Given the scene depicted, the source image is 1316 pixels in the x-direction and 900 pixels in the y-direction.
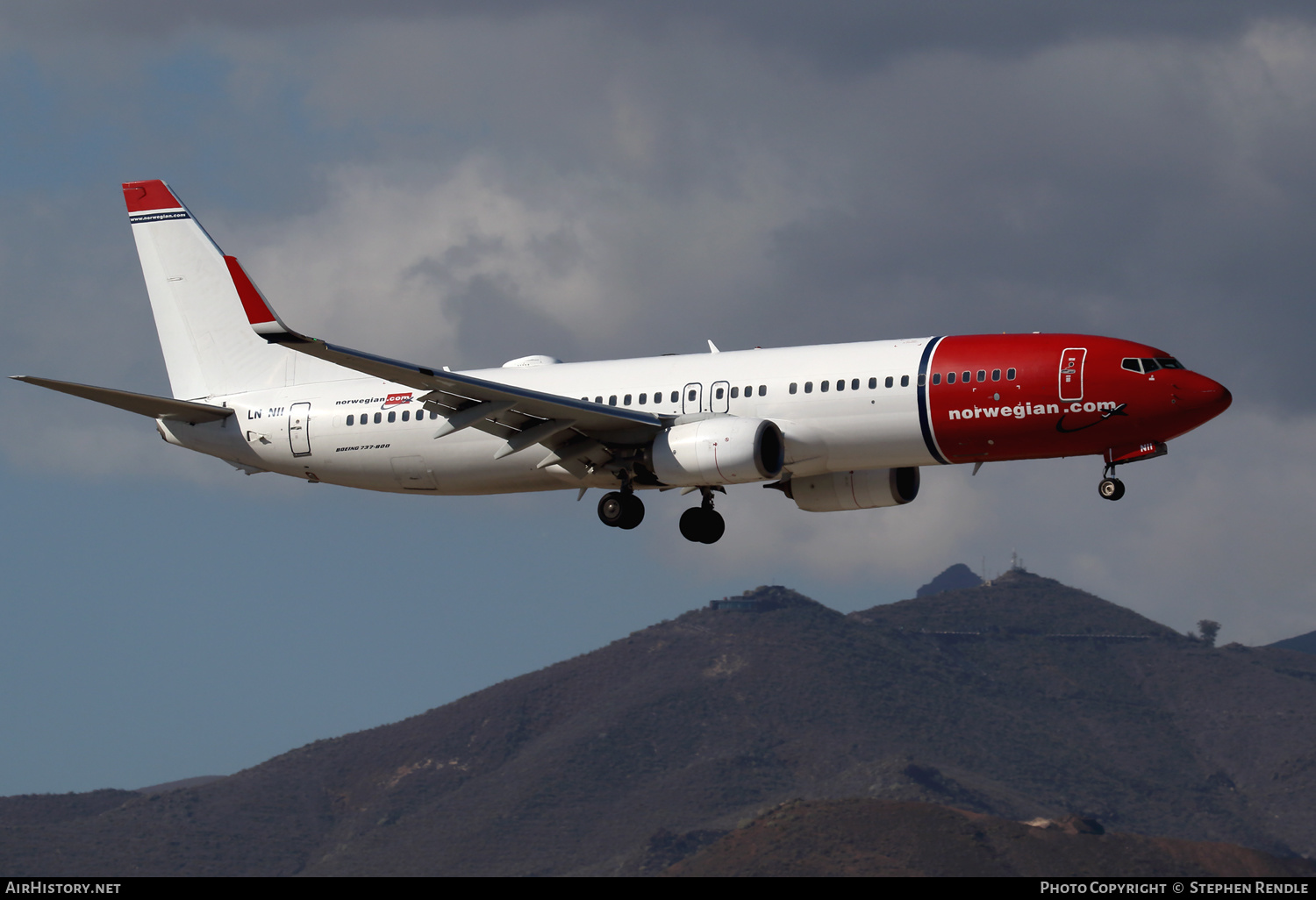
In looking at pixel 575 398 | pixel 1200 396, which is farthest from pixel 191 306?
pixel 1200 396

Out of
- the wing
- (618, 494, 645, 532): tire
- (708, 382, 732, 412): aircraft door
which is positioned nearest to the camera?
the wing

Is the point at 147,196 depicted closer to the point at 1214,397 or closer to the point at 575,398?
the point at 575,398

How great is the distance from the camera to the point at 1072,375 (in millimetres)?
48250

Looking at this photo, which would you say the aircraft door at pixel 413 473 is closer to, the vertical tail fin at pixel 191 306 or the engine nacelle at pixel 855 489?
the vertical tail fin at pixel 191 306

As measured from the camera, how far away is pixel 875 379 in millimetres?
49812

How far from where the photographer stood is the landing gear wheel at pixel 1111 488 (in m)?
48.9

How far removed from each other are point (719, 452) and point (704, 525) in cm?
779

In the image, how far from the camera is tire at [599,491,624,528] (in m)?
54.1

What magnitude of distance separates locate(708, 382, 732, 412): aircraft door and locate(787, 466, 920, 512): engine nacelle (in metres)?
3.97

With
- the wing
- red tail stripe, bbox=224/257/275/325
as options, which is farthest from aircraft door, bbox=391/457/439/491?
red tail stripe, bbox=224/257/275/325

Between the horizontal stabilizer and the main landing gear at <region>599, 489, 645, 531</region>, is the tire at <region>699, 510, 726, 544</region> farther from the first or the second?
the horizontal stabilizer

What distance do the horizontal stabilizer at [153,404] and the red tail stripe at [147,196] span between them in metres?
9.09
